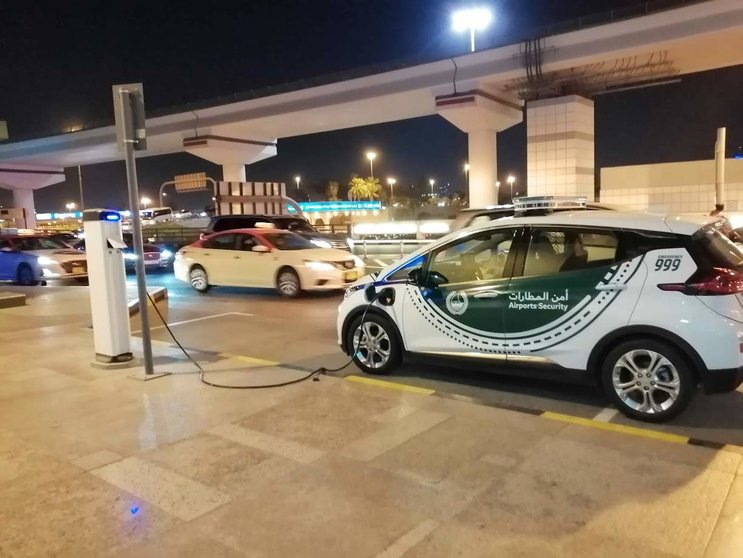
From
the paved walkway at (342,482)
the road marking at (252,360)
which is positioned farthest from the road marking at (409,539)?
the road marking at (252,360)

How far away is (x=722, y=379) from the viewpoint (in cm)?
484

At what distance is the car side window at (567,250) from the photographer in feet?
17.7

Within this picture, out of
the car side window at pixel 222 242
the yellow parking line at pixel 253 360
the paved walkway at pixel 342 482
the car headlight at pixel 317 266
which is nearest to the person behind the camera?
the paved walkway at pixel 342 482

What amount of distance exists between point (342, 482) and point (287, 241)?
34.0ft

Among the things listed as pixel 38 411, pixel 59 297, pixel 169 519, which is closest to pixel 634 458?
pixel 169 519

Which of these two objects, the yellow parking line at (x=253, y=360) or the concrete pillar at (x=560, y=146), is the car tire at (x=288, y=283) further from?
the concrete pillar at (x=560, y=146)

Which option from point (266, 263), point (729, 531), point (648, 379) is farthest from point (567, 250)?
point (266, 263)

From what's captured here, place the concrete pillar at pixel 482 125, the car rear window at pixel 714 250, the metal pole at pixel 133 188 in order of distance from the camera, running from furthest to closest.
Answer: the concrete pillar at pixel 482 125
the metal pole at pixel 133 188
the car rear window at pixel 714 250

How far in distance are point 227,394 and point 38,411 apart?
1.74 m

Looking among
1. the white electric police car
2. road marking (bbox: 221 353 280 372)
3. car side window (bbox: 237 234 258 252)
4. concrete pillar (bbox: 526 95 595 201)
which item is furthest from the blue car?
concrete pillar (bbox: 526 95 595 201)

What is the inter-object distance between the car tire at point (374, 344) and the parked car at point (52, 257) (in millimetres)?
12800

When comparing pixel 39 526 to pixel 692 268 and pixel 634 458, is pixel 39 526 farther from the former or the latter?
pixel 692 268

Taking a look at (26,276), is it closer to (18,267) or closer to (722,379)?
(18,267)

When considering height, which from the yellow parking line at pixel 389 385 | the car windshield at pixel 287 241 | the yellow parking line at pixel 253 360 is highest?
the car windshield at pixel 287 241
